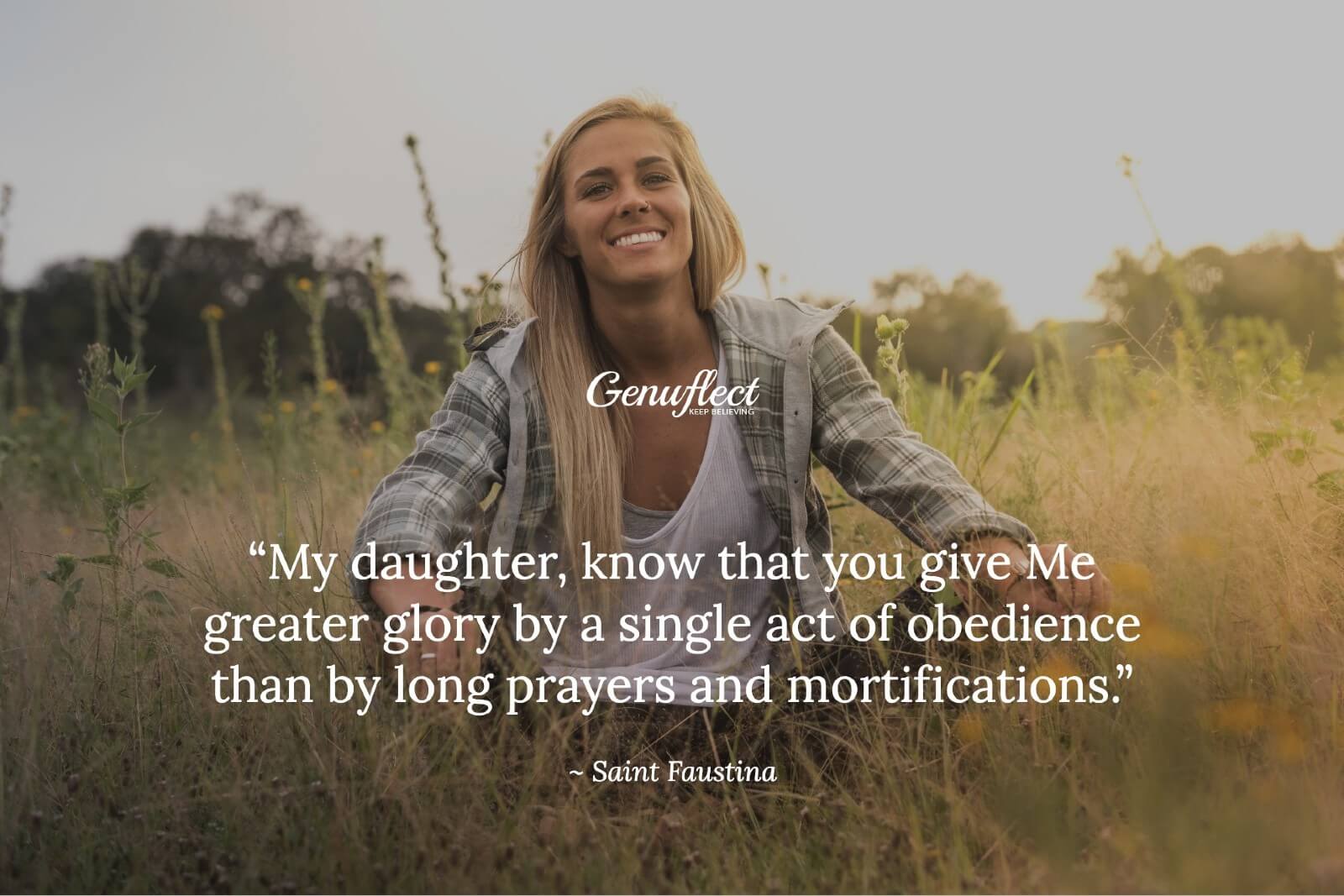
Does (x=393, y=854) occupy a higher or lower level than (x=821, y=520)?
lower

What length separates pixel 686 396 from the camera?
7.88 ft

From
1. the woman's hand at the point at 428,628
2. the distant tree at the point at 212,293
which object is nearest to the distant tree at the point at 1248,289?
the woman's hand at the point at 428,628

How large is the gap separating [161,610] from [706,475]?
1.32 m

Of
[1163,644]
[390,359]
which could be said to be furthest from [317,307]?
[1163,644]

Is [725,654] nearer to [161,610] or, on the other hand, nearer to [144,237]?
[161,610]

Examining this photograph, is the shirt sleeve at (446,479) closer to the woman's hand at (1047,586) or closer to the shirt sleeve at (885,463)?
the shirt sleeve at (885,463)

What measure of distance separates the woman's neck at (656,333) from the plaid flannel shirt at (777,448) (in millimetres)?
83

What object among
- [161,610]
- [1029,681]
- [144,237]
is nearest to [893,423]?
[1029,681]

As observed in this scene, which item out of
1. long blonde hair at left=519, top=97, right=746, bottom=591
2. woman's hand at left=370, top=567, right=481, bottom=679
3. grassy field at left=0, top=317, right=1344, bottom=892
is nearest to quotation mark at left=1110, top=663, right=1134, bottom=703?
grassy field at left=0, top=317, right=1344, bottom=892

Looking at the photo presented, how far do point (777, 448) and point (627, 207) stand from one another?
2.08 feet

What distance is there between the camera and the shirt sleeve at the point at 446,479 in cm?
198

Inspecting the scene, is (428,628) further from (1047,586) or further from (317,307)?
(317,307)

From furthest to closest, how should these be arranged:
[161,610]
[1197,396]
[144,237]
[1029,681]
Answer: [144,237] < [1197,396] < [161,610] < [1029,681]

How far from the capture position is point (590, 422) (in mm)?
2303
